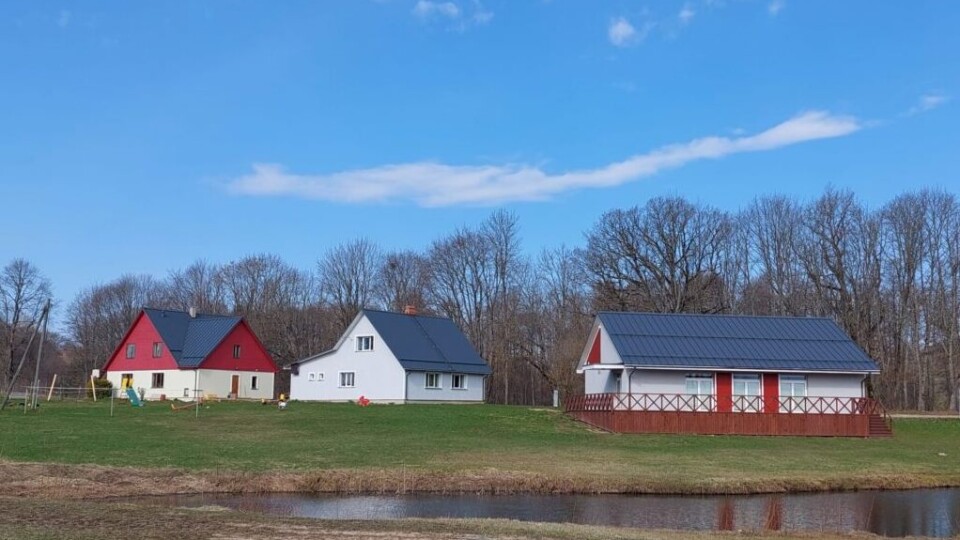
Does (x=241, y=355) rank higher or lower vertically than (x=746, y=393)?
higher

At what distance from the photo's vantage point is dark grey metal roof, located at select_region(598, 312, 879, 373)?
140ft

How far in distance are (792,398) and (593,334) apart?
10088 mm

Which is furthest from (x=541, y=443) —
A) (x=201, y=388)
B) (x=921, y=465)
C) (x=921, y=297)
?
(x=921, y=297)

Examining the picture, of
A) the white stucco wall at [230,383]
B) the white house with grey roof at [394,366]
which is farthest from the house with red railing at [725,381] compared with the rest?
the white stucco wall at [230,383]

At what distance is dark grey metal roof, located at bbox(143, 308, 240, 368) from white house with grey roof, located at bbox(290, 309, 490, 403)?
773cm

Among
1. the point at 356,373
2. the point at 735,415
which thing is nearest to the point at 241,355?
the point at 356,373

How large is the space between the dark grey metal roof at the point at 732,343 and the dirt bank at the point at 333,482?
16112 mm

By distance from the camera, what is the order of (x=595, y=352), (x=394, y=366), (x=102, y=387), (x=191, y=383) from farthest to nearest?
1. (x=191, y=383)
2. (x=102, y=387)
3. (x=394, y=366)
4. (x=595, y=352)

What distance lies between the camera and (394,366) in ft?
180

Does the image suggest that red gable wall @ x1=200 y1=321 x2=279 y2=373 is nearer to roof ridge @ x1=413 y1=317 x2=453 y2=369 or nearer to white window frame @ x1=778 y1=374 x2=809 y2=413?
roof ridge @ x1=413 y1=317 x2=453 y2=369

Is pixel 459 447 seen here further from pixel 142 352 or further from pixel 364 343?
pixel 142 352

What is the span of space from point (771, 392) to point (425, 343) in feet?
73.7

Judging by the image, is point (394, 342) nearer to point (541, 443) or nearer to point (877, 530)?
point (541, 443)

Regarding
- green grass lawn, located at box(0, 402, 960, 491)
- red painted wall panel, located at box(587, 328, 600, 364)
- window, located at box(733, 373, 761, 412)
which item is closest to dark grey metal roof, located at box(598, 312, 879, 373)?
window, located at box(733, 373, 761, 412)
